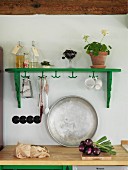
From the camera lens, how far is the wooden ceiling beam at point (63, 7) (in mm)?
3023

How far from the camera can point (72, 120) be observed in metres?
3.03

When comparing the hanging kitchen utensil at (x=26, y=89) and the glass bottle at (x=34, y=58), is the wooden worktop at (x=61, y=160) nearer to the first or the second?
the hanging kitchen utensil at (x=26, y=89)

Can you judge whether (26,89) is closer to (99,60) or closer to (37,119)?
(37,119)

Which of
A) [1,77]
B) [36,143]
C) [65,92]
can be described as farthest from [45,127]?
[1,77]

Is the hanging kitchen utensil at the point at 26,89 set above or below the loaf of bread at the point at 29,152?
above

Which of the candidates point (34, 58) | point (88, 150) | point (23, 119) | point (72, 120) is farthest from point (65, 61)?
point (88, 150)

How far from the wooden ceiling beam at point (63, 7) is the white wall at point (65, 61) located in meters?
0.05

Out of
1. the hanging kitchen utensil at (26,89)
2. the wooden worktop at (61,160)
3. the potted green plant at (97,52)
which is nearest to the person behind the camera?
the wooden worktop at (61,160)

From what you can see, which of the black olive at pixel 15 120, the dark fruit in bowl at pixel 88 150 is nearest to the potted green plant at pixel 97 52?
the dark fruit in bowl at pixel 88 150

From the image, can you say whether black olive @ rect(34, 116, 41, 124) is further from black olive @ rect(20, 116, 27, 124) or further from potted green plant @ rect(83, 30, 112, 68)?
potted green plant @ rect(83, 30, 112, 68)

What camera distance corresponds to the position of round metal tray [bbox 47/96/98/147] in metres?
3.01

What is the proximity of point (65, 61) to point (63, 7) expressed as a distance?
0.52m

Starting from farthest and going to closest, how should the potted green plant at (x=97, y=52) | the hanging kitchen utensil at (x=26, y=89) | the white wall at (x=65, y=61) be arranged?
1. the white wall at (x=65, y=61)
2. the hanging kitchen utensil at (x=26, y=89)
3. the potted green plant at (x=97, y=52)

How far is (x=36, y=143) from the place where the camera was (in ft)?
10.0
